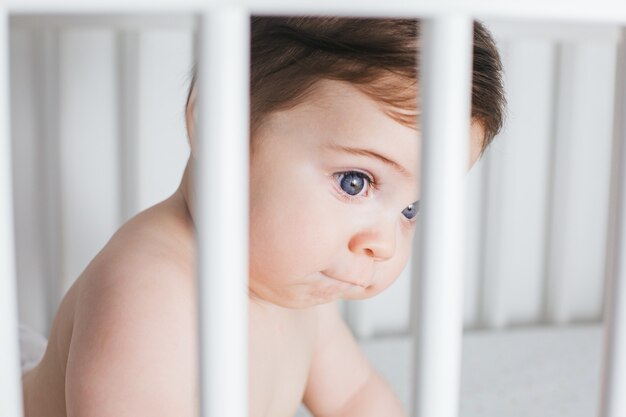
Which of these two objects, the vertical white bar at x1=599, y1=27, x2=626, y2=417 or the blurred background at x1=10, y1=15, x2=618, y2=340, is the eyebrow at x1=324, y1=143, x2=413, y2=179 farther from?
the blurred background at x1=10, y1=15, x2=618, y2=340

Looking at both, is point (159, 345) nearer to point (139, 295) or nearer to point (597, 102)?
point (139, 295)

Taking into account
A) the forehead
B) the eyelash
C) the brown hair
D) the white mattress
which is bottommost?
the white mattress

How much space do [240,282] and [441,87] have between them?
123mm

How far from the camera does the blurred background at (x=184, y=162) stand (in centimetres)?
109

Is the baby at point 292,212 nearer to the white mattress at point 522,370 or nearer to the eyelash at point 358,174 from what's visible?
the eyelash at point 358,174

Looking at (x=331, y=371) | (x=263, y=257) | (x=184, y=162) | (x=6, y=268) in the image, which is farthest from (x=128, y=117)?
(x=6, y=268)

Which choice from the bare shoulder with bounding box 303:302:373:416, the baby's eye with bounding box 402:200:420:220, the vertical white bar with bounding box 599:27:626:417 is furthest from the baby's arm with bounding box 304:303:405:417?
the vertical white bar with bounding box 599:27:626:417

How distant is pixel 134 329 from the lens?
21.1 inches

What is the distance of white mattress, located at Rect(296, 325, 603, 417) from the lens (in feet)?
3.13

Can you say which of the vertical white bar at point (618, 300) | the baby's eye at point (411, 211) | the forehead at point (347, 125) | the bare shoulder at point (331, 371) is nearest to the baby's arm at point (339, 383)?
the bare shoulder at point (331, 371)

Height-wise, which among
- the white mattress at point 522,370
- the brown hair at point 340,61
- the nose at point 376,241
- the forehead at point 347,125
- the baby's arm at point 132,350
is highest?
the brown hair at point 340,61

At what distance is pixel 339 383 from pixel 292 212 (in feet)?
1.09

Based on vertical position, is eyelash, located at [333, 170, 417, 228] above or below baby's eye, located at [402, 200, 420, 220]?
above

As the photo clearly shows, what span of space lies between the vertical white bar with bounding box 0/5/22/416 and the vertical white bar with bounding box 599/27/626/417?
285 mm
